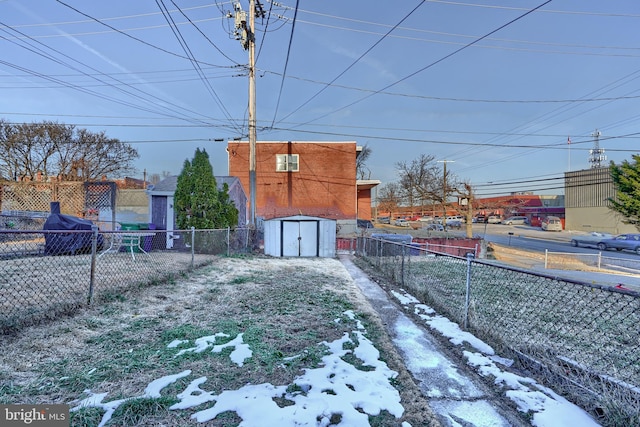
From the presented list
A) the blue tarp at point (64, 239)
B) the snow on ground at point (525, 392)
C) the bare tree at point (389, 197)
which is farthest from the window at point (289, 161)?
the bare tree at point (389, 197)

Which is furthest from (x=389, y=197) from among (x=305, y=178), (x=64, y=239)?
(x=64, y=239)

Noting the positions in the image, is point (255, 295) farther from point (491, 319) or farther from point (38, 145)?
point (38, 145)

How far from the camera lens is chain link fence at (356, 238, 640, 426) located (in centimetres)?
230

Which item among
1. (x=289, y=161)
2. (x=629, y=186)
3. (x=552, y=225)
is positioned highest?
(x=289, y=161)

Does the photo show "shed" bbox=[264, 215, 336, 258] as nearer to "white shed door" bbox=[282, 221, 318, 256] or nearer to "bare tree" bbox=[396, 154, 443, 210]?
"white shed door" bbox=[282, 221, 318, 256]

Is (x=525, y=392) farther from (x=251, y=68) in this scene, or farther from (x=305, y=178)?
(x=305, y=178)

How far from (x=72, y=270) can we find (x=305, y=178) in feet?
60.3

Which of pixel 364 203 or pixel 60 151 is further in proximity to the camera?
pixel 364 203

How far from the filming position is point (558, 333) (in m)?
4.34

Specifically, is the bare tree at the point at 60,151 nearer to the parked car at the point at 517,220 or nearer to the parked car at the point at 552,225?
the parked car at the point at 552,225

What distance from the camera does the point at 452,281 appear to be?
750cm

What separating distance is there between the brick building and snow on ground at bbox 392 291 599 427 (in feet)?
66.4

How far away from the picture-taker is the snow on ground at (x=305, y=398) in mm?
2086
